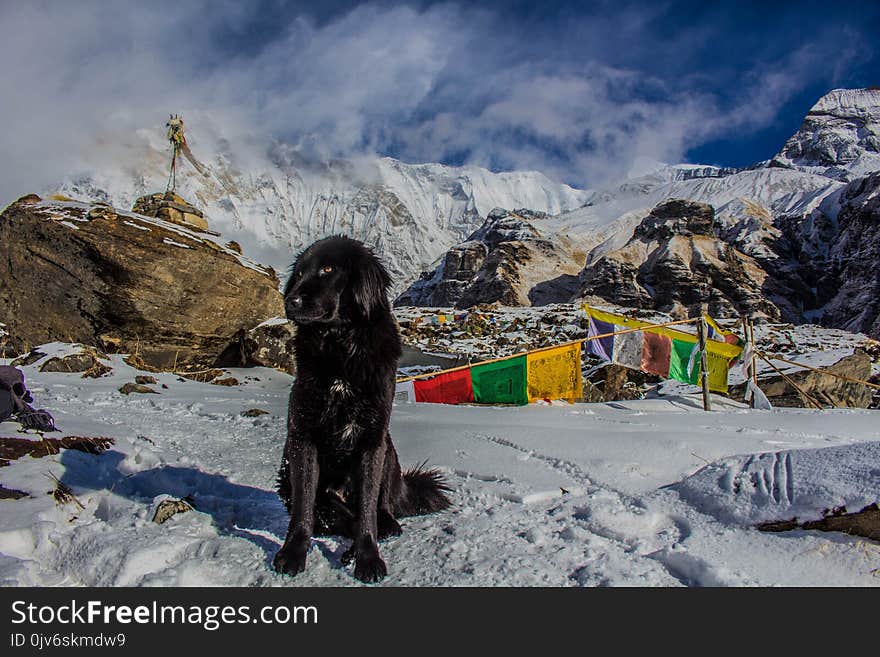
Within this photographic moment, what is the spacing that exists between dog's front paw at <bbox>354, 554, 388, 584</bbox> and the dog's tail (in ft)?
2.02

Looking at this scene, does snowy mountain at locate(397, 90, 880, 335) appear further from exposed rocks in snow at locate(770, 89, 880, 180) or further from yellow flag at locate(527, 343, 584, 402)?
yellow flag at locate(527, 343, 584, 402)

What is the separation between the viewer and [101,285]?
381 inches

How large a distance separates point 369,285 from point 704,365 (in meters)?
7.45

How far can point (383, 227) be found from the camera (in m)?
144

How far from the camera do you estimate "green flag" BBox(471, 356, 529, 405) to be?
818 cm

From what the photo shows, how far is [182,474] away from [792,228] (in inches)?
2820

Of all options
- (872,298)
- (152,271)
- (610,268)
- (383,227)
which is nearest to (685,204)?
(610,268)

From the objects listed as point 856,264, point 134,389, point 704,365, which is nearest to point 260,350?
point 134,389

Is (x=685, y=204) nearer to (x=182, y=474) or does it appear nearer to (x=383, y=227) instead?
(x=182, y=474)

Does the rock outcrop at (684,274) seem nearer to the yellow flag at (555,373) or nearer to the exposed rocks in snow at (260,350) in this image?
the yellow flag at (555,373)

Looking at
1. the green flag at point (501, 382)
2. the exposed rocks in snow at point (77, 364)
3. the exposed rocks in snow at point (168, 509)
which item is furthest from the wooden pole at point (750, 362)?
the exposed rocks in snow at point (77, 364)

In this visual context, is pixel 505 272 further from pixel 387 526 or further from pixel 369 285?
pixel 387 526

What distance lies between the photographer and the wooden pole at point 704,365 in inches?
309

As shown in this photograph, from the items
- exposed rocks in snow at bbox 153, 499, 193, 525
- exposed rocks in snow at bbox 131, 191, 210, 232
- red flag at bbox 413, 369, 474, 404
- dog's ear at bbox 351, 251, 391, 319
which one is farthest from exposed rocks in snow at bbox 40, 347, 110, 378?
dog's ear at bbox 351, 251, 391, 319
